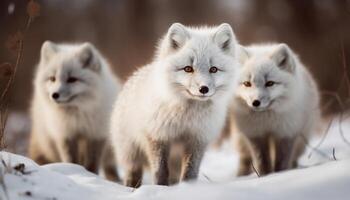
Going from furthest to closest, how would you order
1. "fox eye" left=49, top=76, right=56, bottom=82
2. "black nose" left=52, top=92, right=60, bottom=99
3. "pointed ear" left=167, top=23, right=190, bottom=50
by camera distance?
"fox eye" left=49, top=76, right=56, bottom=82
"black nose" left=52, top=92, right=60, bottom=99
"pointed ear" left=167, top=23, right=190, bottom=50

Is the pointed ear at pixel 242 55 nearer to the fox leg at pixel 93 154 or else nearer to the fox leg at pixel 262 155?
the fox leg at pixel 262 155

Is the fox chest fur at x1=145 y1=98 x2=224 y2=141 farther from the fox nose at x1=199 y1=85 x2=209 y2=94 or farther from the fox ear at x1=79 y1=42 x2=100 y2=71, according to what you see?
the fox ear at x1=79 y1=42 x2=100 y2=71

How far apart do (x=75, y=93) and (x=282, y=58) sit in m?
2.13

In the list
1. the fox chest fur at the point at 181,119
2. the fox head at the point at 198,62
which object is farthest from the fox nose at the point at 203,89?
the fox chest fur at the point at 181,119

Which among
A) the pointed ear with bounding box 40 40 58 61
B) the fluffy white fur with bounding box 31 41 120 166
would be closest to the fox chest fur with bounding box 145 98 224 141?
the fluffy white fur with bounding box 31 41 120 166

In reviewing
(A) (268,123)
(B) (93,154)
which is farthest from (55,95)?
(A) (268,123)

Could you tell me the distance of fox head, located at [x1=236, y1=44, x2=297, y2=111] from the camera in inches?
185

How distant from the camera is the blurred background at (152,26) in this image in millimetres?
10896

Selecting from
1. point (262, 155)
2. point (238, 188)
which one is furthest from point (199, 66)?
point (262, 155)

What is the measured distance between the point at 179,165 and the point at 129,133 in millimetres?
952

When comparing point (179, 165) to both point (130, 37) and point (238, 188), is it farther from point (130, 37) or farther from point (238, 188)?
point (130, 37)

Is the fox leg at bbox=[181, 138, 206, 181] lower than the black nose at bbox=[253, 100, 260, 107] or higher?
lower

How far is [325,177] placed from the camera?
280 cm

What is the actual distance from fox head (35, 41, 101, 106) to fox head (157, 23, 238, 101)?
154 centimetres
